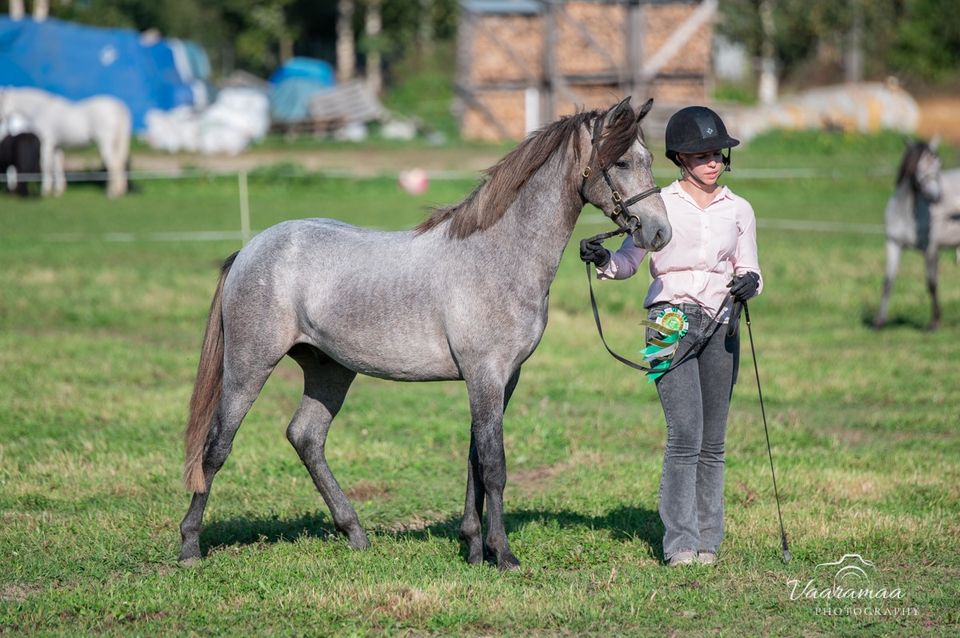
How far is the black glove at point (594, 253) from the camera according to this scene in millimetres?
5570

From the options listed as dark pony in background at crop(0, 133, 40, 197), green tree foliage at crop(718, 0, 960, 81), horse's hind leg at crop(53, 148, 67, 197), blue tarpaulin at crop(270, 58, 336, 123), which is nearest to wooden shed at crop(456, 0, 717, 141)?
blue tarpaulin at crop(270, 58, 336, 123)

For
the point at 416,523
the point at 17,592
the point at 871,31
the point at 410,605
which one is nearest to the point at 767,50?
the point at 871,31

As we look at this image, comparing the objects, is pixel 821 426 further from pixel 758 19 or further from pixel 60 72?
pixel 758 19

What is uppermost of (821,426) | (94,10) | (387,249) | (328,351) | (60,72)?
(94,10)

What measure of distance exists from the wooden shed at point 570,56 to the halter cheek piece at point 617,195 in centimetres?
3003

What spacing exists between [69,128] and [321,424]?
21201 mm

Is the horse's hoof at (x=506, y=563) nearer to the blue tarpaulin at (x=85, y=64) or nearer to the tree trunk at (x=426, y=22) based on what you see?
the blue tarpaulin at (x=85, y=64)

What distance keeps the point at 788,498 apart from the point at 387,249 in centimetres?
313

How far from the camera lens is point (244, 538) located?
6609 mm

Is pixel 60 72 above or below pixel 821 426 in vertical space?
above

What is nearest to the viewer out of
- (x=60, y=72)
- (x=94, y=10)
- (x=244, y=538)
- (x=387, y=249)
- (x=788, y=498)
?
(x=387, y=249)

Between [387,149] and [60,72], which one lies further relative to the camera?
[60,72]

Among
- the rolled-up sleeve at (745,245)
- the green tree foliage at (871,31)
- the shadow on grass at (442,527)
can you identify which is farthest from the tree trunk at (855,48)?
the rolled-up sleeve at (745,245)

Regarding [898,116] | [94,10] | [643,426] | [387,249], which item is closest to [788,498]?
[643,426]
